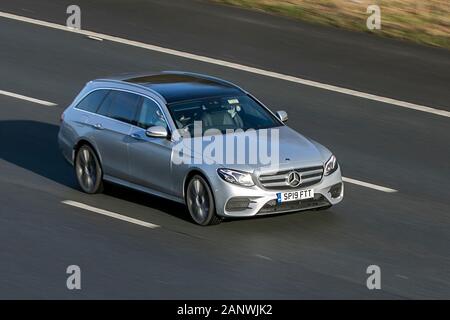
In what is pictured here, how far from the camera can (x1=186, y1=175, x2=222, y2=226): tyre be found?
51.4ft

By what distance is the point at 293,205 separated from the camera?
15.7 metres

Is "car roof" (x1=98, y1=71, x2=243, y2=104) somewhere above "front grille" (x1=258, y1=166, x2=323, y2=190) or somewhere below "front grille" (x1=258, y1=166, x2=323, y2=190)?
above

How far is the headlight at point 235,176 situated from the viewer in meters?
15.5

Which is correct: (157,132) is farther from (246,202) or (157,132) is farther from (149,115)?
(246,202)

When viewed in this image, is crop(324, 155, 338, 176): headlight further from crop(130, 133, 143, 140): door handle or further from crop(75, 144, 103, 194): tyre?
crop(75, 144, 103, 194): tyre

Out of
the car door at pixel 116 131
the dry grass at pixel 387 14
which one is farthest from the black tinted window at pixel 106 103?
the dry grass at pixel 387 14

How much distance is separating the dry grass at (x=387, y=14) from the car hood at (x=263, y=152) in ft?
29.3

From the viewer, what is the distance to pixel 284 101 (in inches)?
868

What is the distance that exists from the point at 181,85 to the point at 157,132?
1.26 metres

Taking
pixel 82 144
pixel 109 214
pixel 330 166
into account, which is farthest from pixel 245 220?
pixel 82 144

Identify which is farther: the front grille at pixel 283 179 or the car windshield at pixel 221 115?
the car windshield at pixel 221 115

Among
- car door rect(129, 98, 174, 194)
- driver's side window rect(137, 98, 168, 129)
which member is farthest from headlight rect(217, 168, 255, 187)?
driver's side window rect(137, 98, 168, 129)

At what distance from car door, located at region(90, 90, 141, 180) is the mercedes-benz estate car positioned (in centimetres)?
1

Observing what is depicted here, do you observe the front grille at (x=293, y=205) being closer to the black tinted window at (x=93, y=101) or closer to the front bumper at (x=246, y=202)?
the front bumper at (x=246, y=202)
